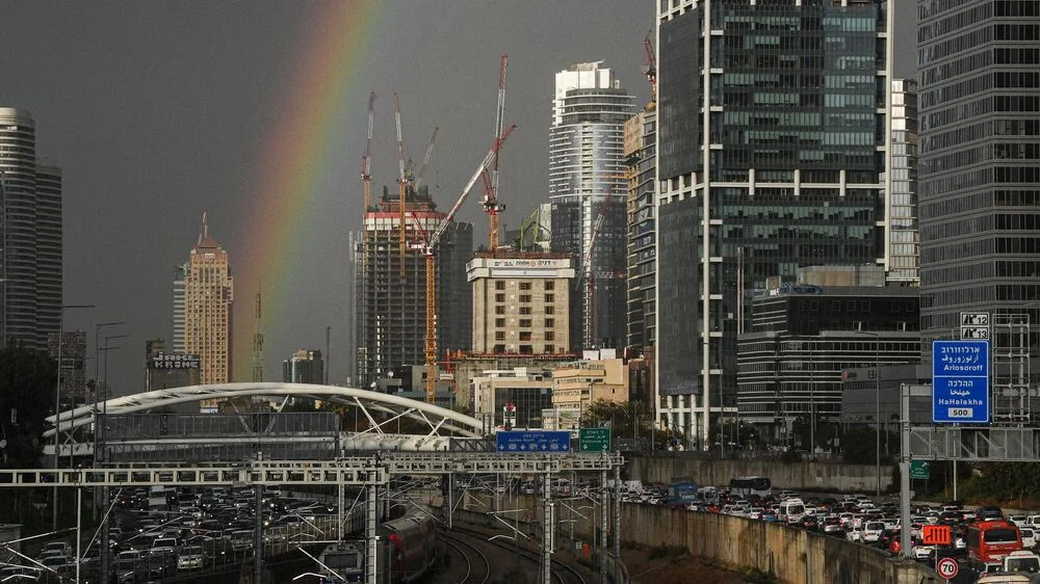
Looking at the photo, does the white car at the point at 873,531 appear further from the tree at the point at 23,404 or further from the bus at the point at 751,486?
the tree at the point at 23,404

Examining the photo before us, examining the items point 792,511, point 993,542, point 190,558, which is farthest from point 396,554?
point 993,542

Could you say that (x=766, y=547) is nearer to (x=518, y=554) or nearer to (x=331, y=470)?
(x=331, y=470)

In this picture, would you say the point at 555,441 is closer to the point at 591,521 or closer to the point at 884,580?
the point at 591,521

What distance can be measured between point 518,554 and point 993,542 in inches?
2637

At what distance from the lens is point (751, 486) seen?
18525 cm

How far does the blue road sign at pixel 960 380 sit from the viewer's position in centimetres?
8638

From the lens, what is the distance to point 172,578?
107m

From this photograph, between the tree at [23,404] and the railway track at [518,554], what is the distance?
4000cm

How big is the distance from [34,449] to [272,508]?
74.6ft

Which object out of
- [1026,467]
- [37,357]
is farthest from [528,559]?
[37,357]

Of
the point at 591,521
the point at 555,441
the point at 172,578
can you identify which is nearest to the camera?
the point at 172,578

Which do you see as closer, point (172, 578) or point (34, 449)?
point (172, 578)

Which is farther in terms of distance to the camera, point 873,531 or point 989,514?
point 989,514

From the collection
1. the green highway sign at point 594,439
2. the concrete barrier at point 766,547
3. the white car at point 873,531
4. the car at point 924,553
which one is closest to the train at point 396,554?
the concrete barrier at point 766,547
